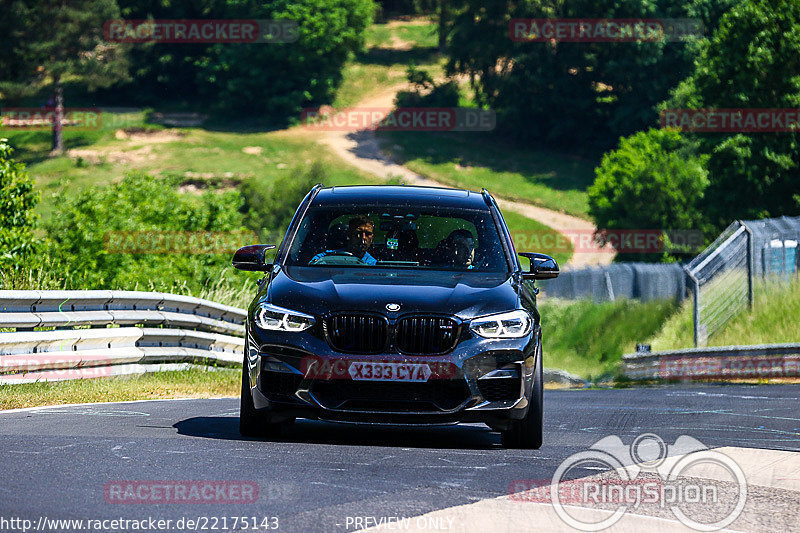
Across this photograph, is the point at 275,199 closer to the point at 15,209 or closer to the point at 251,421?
the point at 15,209

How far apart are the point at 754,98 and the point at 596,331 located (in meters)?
18.8

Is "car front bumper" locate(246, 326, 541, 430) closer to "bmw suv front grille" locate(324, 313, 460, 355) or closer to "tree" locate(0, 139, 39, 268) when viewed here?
"bmw suv front grille" locate(324, 313, 460, 355)

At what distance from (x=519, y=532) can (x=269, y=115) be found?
112373 millimetres

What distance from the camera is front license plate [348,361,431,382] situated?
8.42 meters

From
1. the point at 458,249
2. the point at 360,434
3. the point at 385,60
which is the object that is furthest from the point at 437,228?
the point at 385,60

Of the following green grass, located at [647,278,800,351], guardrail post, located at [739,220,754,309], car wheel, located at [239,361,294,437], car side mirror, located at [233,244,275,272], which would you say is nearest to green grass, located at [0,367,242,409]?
car side mirror, located at [233,244,275,272]

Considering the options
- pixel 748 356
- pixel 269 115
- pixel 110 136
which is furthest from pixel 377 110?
pixel 748 356

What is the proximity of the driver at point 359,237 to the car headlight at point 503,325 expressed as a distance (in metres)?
1.45

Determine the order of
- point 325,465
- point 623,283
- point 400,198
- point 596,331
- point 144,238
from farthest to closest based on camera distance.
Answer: point 623,283 → point 596,331 → point 144,238 → point 400,198 → point 325,465

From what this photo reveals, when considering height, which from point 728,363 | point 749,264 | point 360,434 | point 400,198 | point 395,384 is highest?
point 400,198

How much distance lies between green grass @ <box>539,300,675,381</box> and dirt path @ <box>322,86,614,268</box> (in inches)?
1188

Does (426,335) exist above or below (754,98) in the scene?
above

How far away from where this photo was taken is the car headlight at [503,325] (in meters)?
8.55

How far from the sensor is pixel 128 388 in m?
14.2
